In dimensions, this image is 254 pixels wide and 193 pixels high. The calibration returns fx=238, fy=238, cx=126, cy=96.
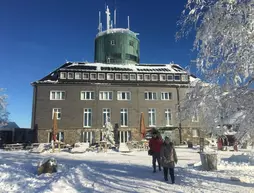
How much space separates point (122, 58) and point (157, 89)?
11.4 meters

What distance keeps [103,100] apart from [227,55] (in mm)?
26132

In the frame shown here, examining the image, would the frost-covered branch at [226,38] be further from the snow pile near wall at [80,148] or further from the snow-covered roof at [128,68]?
the snow-covered roof at [128,68]

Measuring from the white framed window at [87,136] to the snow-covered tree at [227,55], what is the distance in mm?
24494

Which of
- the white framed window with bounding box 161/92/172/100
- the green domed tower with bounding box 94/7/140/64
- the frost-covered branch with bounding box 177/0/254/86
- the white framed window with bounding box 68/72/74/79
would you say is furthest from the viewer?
the green domed tower with bounding box 94/7/140/64

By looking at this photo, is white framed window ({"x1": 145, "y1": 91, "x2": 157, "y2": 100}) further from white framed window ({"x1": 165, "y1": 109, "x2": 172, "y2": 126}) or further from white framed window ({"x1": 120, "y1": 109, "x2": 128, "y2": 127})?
white framed window ({"x1": 120, "y1": 109, "x2": 128, "y2": 127})

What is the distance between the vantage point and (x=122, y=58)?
4212 centimetres

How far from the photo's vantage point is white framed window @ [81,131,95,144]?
31.1 metres

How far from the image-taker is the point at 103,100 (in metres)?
32.5

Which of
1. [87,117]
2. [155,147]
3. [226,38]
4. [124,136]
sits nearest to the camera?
[226,38]

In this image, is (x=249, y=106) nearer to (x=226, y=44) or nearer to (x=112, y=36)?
(x=226, y=44)

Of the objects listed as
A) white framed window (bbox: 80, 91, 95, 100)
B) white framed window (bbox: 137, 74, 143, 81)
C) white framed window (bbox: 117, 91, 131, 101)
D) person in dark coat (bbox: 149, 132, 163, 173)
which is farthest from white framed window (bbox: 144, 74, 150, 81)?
person in dark coat (bbox: 149, 132, 163, 173)

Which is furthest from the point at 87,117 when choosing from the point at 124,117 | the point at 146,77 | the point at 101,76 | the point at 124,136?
the point at 146,77

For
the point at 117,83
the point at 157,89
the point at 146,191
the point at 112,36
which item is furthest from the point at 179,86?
the point at 146,191

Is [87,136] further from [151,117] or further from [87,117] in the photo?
[151,117]
